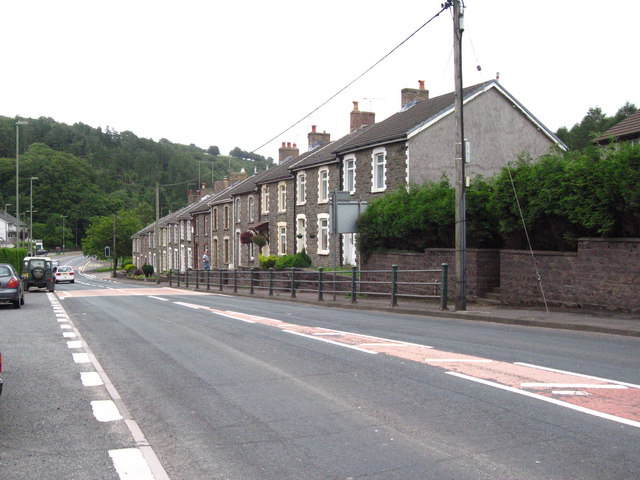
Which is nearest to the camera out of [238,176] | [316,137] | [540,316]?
[540,316]

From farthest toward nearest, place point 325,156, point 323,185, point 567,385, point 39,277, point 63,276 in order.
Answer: point 63,276
point 325,156
point 39,277
point 323,185
point 567,385

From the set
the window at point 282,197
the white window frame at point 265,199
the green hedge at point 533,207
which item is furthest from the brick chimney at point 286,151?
the green hedge at point 533,207

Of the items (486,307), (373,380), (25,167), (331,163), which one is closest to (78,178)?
(25,167)

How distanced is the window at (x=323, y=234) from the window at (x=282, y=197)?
6.31 meters

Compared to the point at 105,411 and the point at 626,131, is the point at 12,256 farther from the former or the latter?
the point at 105,411

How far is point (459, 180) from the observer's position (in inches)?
698

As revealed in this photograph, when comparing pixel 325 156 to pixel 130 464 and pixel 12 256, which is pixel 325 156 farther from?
pixel 130 464

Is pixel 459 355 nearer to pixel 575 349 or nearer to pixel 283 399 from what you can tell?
pixel 575 349

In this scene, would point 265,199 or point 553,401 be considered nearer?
point 553,401

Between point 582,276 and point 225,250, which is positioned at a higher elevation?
point 225,250

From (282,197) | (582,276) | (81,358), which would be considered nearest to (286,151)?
(282,197)

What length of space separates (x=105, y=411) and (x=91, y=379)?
1894 mm

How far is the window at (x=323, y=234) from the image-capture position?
124 ft

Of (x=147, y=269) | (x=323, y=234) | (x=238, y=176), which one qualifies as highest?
(x=238, y=176)
